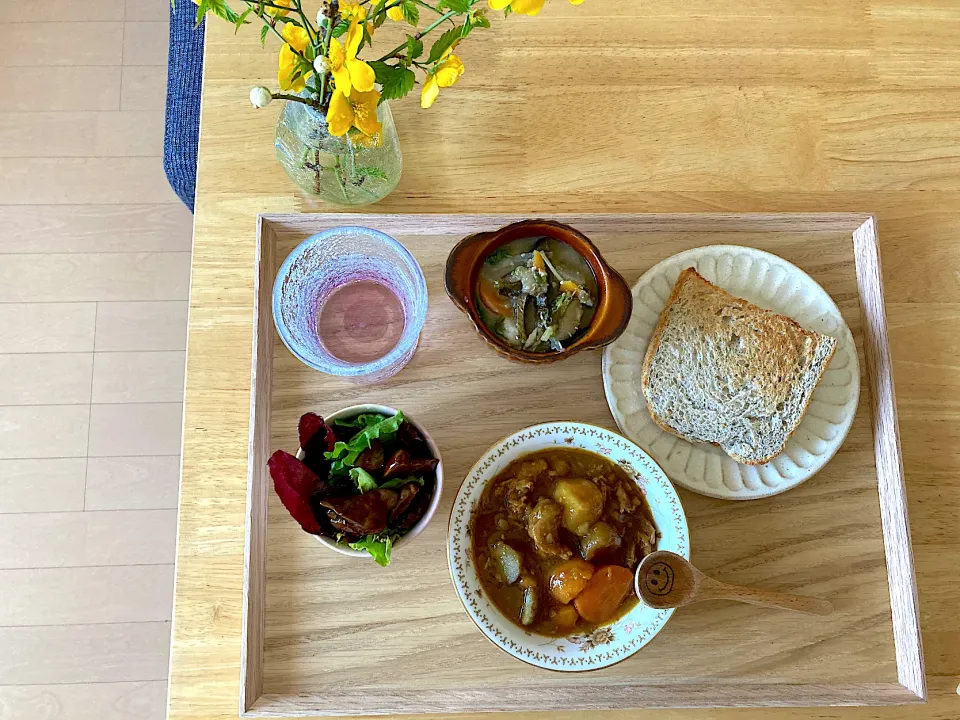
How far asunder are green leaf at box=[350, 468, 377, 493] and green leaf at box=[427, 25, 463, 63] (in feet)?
1.72

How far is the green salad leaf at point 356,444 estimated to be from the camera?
100cm

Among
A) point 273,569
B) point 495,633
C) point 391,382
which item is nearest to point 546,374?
point 391,382

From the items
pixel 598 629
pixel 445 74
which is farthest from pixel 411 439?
pixel 445 74

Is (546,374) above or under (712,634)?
above

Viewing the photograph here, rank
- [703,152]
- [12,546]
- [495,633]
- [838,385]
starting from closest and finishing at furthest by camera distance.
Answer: [495,633] < [838,385] < [703,152] < [12,546]

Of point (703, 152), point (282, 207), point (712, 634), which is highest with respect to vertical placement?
point (703, 152)

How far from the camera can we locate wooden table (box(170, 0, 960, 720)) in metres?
1.22

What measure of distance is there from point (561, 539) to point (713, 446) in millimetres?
280

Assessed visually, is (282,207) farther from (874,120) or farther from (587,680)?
(874,120)

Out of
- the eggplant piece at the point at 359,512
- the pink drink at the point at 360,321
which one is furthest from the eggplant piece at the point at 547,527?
the pink drink at the point at 360,321

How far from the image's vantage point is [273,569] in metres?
1.14

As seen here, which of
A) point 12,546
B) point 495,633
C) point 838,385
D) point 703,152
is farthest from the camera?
point 12,546

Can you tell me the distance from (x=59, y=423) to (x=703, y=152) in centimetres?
177

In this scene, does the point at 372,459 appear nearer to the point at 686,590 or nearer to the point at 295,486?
the point at 295,486
